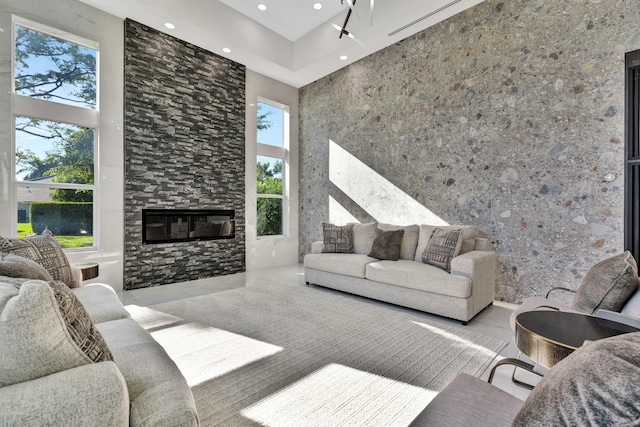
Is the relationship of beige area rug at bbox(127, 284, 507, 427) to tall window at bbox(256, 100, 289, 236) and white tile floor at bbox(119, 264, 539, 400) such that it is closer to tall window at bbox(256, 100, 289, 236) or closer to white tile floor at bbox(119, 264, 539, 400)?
white tile floor at bbox(119, 264, 539, 400)

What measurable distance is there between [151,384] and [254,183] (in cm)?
498

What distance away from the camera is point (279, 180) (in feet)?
21.2

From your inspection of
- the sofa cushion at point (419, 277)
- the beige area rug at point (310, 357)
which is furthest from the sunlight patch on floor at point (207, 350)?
the sofa cushion at point (419, 277)

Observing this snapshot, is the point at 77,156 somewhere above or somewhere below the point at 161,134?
below

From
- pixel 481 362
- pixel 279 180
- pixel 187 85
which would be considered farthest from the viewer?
pixel 279 180

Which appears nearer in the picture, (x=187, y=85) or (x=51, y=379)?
(x=51, y=379)

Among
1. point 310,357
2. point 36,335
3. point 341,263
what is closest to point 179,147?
point 341,263

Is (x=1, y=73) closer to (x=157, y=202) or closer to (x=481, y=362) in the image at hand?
(x=157, y=202)

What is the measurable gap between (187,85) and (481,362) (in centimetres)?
539

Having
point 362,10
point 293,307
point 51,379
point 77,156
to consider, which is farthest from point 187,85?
point 51,379

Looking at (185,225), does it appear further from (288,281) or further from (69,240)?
(288,281)

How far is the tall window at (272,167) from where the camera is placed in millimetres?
6109

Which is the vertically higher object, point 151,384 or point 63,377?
point 63,377

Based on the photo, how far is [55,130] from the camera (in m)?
3.91
